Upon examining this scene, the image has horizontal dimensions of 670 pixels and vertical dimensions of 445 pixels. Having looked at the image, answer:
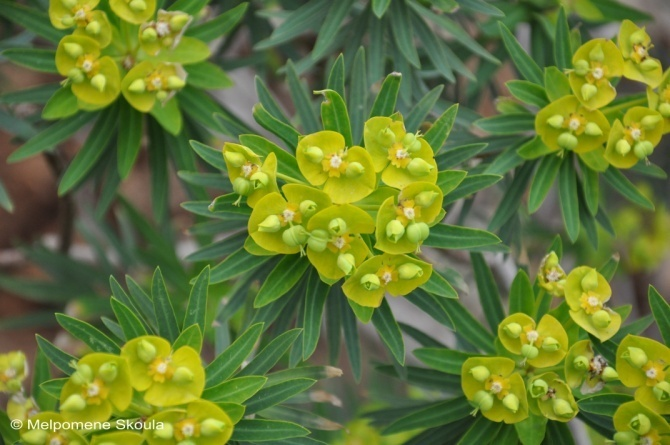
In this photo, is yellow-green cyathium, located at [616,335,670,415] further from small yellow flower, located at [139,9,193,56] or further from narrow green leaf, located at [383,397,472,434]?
small yellow flower, located at [139,9,193,56]

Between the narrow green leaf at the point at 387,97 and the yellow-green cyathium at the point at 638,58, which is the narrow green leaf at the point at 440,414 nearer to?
the narrow green leaf at the point at 387,97

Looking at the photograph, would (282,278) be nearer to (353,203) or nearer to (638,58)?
(353,203)

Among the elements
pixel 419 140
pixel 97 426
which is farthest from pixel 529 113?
pixel 97 426

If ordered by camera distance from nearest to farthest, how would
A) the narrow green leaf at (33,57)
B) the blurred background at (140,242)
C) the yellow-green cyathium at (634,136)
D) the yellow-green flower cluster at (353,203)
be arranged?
the yellow-green flower cluster at (353,203) < the yellow-green cyathium at (634,136) < the narrow green leaf at (33,57) < the blurred background at (140,242)

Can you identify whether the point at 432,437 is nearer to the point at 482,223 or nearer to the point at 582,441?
the point at 582,441

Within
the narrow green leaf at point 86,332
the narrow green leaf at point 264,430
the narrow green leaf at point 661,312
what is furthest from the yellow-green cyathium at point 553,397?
the narrow green leaf at point 86,332

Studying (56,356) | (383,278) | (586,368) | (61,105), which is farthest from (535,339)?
(61,105)
